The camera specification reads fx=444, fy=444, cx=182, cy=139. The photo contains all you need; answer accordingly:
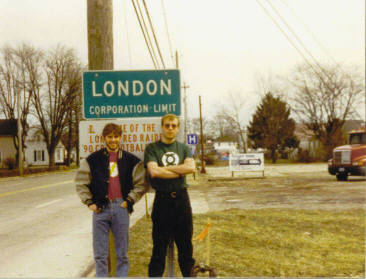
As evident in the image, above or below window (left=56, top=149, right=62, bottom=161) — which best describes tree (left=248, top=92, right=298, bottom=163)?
above

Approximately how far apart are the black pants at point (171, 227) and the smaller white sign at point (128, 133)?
69 cm

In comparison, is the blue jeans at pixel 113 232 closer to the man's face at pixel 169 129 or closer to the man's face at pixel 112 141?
the man's face at pixel 112 141

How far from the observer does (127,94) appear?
16.6ft

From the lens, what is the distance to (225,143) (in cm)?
10356

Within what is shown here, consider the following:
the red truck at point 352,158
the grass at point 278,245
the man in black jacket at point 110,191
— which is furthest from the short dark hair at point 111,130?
the red truck at point 352,158

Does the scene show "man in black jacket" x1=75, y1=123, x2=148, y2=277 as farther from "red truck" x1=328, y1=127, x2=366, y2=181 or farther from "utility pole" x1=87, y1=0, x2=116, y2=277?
"red truck" x1=328, y1=127, x2=366, y2=181

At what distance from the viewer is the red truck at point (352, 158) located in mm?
22944

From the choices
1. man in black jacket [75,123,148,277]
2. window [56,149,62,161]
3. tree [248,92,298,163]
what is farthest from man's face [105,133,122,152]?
window [56,149,62,161]

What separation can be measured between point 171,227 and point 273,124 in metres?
61.1

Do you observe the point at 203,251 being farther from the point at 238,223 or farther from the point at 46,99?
the point at 46,99

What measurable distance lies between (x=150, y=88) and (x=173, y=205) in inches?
54.9

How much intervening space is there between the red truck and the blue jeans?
20.8 meters

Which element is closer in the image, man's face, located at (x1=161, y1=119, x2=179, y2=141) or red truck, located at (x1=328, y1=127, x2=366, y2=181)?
man's face, located at (x1=161, y1=119, x2=179, y2=141)

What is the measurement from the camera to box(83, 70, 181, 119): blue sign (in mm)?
5047
